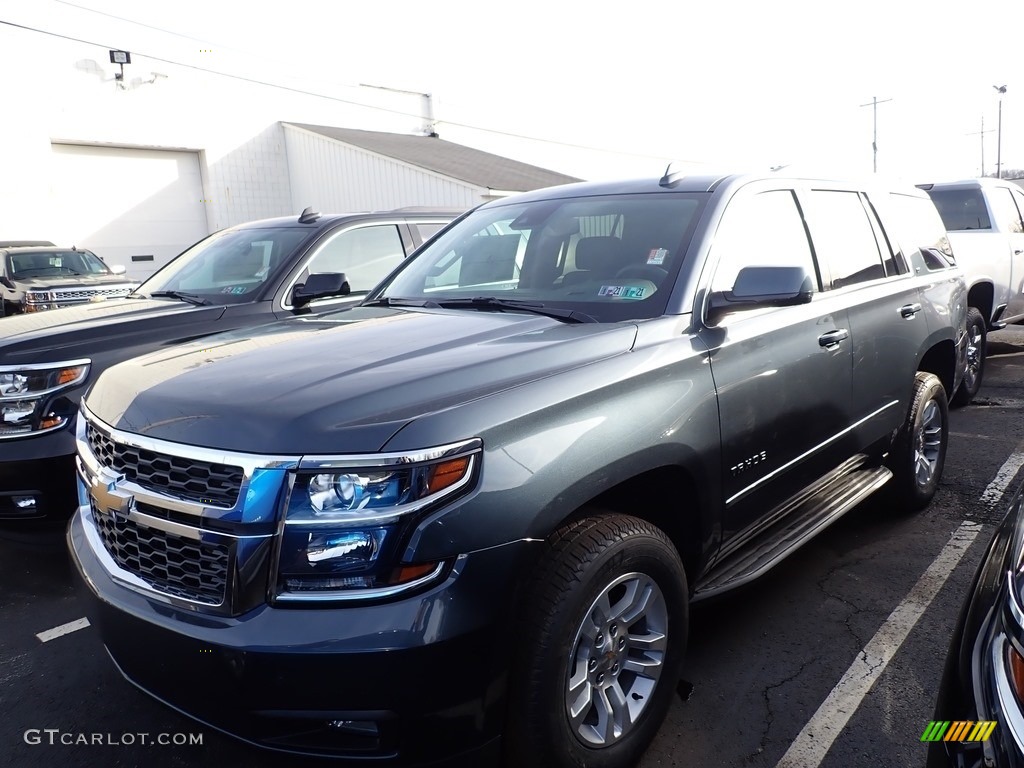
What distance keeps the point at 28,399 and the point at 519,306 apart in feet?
8.38

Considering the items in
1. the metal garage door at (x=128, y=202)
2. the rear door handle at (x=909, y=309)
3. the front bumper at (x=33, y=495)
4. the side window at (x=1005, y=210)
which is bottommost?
the front bumper at (x=33, y=495)

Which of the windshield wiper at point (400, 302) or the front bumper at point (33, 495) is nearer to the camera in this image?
the windshield wiper at point (400, 302)

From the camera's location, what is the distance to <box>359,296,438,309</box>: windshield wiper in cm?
330

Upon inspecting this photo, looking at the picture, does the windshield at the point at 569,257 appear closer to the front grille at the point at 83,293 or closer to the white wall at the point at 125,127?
the front grille at the point at 83,293

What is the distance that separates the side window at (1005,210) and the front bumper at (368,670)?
8488 millimetres

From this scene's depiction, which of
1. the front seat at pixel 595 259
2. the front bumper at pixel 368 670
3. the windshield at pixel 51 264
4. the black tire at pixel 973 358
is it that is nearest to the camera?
the front bumper at pixel 368 670

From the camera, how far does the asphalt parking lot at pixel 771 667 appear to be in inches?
102

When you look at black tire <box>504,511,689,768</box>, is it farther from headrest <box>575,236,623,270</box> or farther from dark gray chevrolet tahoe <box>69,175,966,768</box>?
headrest <box>575,236,623,270</box>

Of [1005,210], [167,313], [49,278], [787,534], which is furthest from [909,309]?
[49,278]

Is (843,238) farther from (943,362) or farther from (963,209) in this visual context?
(963,209)

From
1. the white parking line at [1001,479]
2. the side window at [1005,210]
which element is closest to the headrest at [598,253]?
the white parking line at [1001,479]

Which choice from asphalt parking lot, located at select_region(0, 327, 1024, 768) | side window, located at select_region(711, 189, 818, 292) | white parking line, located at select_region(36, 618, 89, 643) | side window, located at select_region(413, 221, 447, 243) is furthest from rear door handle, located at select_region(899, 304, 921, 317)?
white parking line, located at select_region(36, 618, 89, 643)

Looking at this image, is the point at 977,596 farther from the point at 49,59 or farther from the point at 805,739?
the point at 49,59

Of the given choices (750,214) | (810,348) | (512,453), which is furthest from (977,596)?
(750,214)
